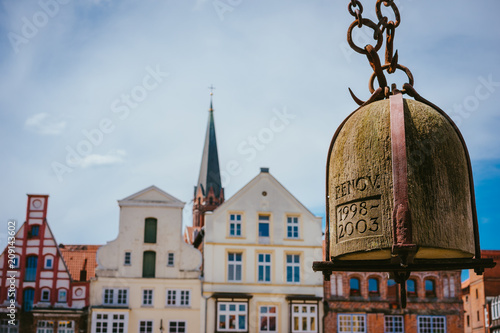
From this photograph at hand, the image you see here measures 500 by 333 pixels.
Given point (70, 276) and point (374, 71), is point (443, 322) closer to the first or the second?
point (70, 276)

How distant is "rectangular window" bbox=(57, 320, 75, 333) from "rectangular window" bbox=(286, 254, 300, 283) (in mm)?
10334

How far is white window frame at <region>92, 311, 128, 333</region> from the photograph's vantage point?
3027cm

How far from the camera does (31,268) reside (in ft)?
103

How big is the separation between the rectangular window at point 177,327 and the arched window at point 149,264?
244 centimetres

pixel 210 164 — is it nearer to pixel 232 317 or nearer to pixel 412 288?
pixel 412 288

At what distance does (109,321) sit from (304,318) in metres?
9.17

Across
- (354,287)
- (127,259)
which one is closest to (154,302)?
(127,259)

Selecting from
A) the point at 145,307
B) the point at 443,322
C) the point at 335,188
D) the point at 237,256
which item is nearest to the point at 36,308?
the point at 145,307

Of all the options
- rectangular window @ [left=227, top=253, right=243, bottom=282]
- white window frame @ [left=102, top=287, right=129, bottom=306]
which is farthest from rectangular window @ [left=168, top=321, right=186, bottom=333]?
rectangular window @ [left=227, top=253, right=243, bottom=282]

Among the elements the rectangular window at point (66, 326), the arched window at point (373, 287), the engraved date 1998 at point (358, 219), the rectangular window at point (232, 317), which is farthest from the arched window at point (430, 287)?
the engraved date 1998 at point (358, 219)

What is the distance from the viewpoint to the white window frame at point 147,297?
102 ft

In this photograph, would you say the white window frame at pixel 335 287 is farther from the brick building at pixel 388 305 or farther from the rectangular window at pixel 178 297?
the rectangular window at pixel 178 297

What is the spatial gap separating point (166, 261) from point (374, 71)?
89.8ft

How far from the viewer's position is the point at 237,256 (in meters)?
32.4
